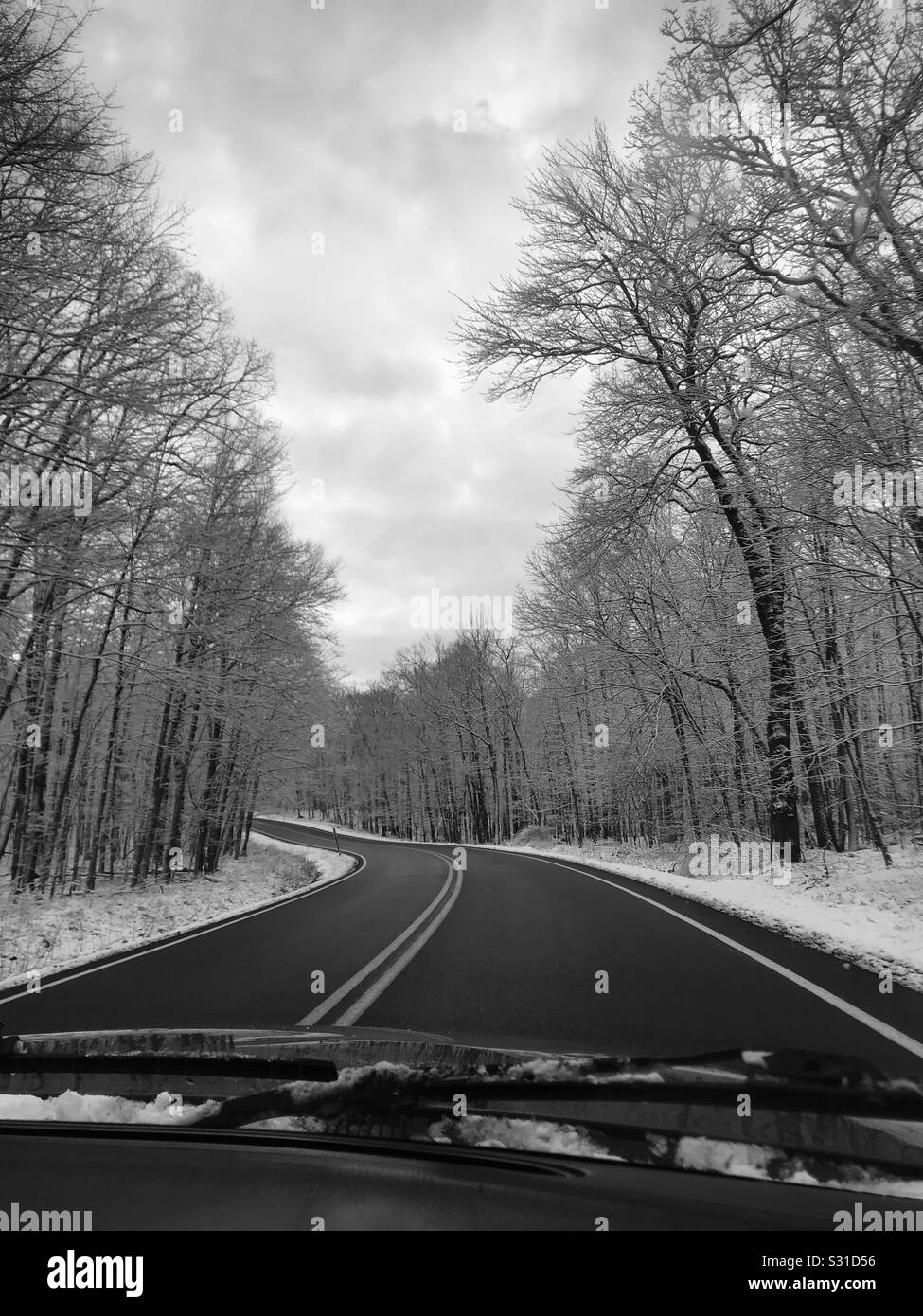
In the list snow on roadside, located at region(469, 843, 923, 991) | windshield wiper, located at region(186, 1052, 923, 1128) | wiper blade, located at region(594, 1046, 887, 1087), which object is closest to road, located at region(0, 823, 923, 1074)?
snow on roadside, located at region(469, 843, 923, 991)

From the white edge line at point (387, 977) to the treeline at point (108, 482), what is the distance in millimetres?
5089

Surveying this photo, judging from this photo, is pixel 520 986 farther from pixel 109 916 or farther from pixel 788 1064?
pixel 109 916

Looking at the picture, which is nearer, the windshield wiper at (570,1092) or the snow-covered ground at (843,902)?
the windshield wiper at (570,1092)

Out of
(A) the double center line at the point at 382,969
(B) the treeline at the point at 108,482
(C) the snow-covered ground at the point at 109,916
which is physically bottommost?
(C) the snow-covered ground at the point at 109,916

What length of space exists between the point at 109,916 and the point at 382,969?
6.60m

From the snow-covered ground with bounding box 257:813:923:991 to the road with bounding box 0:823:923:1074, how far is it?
0.41m

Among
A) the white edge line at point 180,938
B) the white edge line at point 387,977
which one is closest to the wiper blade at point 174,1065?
the white edge line at point 387,977

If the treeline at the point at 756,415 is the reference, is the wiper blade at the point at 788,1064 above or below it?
below

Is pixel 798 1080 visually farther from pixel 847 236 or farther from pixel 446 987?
pixel 847 236

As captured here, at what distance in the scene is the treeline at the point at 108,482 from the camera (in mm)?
6930

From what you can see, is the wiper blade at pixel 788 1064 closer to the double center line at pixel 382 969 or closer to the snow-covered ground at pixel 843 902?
the double center line at pixel 382 969

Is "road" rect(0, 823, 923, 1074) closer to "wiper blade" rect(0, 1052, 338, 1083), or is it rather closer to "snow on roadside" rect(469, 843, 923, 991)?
"snow on roadside" rect(469, 843, 923, 991)

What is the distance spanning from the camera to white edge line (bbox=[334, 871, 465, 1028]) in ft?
16.7
